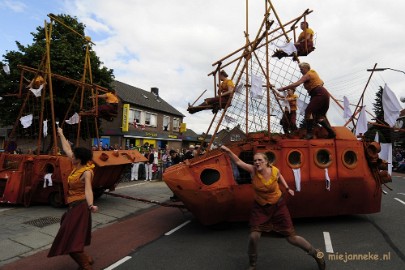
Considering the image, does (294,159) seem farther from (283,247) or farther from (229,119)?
(283,247)

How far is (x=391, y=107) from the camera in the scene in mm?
8227

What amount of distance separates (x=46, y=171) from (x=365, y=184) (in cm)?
791

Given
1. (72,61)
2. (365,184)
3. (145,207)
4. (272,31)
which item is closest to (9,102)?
(72,61)

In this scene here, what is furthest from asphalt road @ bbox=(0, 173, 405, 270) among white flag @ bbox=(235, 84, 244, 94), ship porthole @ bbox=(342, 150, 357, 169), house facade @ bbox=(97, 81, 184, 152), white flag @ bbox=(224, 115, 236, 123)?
house facade @ bbox=(97, 81, 184, 152)

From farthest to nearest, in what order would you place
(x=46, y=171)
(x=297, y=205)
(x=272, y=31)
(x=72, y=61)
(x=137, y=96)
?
1. (x=137, y=96)
2. (x=72, y=61)
3. (x=46, y=171)
4. (x=272, y=31)
5. (x=297, y=205)

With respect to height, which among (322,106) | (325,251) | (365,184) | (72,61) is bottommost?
(325,251)

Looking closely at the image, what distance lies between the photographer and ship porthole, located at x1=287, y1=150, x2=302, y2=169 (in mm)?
6992

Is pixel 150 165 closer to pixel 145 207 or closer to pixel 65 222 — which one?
pixel 145 207

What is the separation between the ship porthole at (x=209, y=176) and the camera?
6668 millimetres

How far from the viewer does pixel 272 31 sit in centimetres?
795

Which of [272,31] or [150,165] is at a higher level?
[272,31]

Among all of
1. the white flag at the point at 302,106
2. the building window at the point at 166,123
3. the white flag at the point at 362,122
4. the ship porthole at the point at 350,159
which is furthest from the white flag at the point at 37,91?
the building window at the point at 166,123

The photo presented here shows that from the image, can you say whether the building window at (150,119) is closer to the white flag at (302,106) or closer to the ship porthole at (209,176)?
the white flag at (302,106)

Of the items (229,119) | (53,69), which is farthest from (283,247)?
(53,69)
